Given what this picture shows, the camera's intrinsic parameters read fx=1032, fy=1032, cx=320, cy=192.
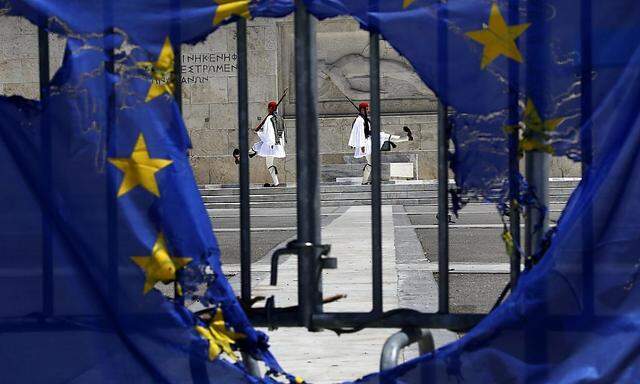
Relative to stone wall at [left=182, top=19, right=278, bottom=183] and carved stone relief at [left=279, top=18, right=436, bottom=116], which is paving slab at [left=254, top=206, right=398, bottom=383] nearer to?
stone wall at [left=182, top=19, right=278, bottom=183]

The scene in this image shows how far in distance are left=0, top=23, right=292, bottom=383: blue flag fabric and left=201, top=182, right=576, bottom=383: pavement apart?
932 mm

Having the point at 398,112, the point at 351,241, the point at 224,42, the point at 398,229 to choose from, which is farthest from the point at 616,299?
the point at 398,112

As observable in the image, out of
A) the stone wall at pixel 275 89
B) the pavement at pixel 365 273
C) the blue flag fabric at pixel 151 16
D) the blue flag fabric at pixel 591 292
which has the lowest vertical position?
the pavement at pixel 365 273

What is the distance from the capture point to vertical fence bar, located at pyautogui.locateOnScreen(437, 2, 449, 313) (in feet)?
10.6

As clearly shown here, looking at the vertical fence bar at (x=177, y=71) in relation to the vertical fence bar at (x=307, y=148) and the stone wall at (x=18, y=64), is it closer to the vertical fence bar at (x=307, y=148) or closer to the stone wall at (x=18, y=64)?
the vertical fence bar at (x=307, y=148)

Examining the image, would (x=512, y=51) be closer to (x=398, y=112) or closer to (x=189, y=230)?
(x=189, y=230)

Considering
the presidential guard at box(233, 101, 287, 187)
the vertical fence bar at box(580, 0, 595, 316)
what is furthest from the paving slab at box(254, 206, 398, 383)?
the presidential guard at box(233, 101, 287, 187)

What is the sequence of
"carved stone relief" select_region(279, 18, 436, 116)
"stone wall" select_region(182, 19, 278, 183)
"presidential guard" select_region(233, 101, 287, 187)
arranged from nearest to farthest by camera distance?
"presidential guard" select_region(233, 101, 287, 187) < "stone wall" select_region(182, 19, 278, 183) < "carved stone relief" select_region(279, 18, 436, 116)

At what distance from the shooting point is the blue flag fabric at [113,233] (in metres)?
3.36

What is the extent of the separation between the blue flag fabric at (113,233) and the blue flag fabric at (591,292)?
0.80m

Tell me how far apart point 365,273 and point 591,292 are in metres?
4.81

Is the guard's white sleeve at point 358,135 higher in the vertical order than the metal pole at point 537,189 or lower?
higher

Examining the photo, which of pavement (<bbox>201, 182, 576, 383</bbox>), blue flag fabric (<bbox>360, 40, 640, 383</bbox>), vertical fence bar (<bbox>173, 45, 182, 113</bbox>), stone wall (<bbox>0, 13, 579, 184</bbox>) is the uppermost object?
stone wall (<bbox>0, 13, 579, 184</bbox>)

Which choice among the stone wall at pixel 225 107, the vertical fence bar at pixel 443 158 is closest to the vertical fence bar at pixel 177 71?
the vertical fence bar at pixel 443 158
